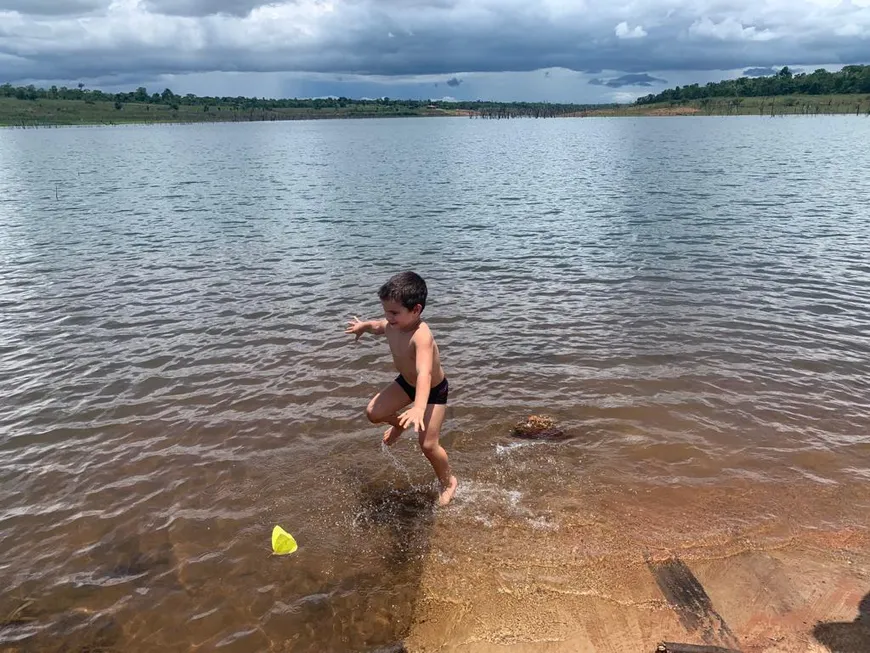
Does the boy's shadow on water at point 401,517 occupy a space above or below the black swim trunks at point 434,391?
below

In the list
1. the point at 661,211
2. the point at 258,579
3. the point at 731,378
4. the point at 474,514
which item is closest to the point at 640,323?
the point at 731,378

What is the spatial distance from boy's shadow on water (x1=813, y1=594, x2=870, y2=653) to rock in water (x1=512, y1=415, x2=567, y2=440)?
4383 mm

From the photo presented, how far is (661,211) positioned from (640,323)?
17.1 metres

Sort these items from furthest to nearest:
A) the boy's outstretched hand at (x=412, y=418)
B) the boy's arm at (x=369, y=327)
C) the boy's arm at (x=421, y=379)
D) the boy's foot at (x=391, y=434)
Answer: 1. the boy's foot at (x=391, y=434)
2. the boy's arm at (x=369, y=327)
3. the boy's arm at (x=421, y=379)
4. the boy's outstretched hand at (x=412, y=418)

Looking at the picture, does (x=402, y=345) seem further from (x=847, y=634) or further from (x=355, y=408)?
(x=847, y=634)

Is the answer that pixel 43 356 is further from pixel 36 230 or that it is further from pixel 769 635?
pixel 36 230

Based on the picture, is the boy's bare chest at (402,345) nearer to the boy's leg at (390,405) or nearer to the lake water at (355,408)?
the boy's leg at (390,405)

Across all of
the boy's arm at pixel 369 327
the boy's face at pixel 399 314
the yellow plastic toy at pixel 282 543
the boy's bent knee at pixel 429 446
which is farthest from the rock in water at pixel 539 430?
the yellow plastic toy at pixel 282 543

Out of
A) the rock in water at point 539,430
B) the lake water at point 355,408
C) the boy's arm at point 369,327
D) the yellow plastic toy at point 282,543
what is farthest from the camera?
the rock in water at point 539,430

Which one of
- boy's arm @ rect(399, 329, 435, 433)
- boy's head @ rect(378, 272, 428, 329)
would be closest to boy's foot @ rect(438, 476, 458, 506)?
boy's arm @ rect(399, 329, 435, 433)

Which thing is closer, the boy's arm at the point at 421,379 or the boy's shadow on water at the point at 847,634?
the boy's shadow on water at the point at 847,634

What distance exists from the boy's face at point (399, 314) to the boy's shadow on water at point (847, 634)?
200 inches

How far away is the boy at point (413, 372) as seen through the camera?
6781mm

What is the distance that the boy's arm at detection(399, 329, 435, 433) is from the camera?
20.2ft
